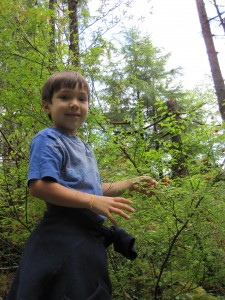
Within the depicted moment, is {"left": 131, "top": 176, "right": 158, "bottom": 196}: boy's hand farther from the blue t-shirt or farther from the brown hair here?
the brown hair

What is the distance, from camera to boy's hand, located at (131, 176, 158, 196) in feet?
5.74

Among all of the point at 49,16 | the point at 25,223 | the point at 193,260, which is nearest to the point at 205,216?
the point at 193,260

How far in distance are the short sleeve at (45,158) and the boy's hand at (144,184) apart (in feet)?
1.77

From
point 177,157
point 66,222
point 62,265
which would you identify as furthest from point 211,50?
point 62,265

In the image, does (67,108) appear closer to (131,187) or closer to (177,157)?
(131,187)

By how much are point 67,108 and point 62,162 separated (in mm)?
296

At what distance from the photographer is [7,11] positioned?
9.13 feet

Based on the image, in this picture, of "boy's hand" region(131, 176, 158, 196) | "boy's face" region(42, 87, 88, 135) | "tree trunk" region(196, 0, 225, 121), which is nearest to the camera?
"boy's face" region(42, 87, 88, 135)

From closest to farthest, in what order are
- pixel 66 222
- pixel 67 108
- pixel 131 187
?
1. pixel 66 222
2. pixel 67 108
3. pixel 131 187

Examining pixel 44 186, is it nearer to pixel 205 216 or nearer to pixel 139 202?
pixel 139 202

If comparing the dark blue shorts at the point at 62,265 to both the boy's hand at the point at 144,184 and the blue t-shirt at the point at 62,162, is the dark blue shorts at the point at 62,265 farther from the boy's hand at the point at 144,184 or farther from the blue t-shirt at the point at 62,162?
the boy's hand at the point at 144,184

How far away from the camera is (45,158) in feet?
4.25

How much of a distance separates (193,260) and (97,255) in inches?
43.8

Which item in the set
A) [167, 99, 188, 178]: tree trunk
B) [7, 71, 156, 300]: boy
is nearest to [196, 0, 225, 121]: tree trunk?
[167, 99, 188, 178]: tree trunk
